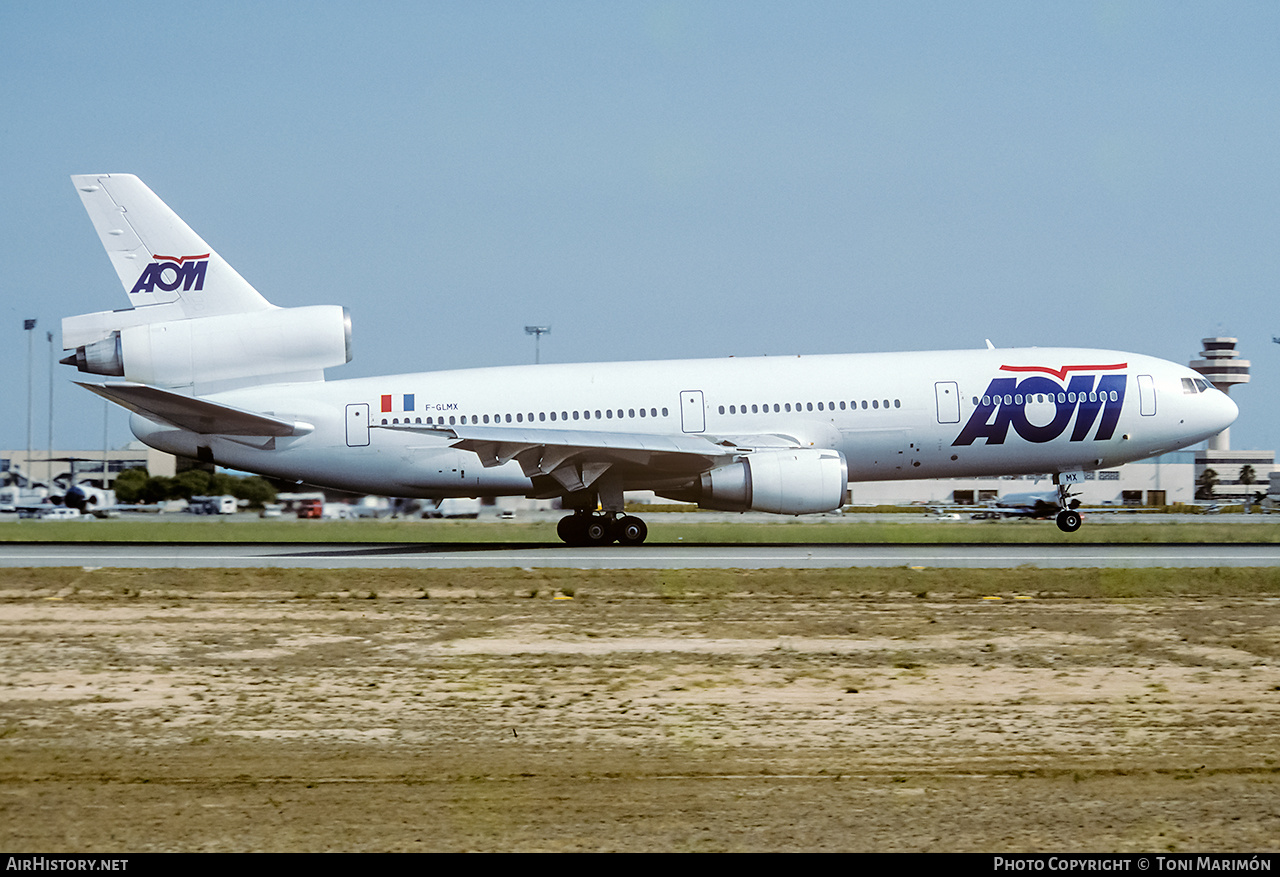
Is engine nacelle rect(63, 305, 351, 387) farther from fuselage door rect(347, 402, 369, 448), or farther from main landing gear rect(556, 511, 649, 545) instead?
main landing gear rect(556, 511, 649, 545)

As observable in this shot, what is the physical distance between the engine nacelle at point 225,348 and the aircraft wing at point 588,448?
3712 mm

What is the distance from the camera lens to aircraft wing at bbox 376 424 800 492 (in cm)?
2283

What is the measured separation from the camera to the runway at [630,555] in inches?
802

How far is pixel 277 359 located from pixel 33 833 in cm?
2011

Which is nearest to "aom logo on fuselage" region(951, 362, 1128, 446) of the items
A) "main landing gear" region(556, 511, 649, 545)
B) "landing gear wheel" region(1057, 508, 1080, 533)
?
"landing gear wheel" region(1057, 508, 1080, 533)

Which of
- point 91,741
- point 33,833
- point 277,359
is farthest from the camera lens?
point 277,359

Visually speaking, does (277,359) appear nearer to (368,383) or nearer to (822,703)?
(368,383)

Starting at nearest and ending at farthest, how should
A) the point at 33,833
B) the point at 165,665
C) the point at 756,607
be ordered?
the point at 33,833 < the point at 165,665 < the point at 756,607

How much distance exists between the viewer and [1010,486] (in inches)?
3310

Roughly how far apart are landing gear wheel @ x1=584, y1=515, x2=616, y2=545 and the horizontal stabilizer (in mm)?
6218

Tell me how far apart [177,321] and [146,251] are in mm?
1633

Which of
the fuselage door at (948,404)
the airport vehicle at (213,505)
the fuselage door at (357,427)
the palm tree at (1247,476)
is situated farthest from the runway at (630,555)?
the palm tree at (1247,476)

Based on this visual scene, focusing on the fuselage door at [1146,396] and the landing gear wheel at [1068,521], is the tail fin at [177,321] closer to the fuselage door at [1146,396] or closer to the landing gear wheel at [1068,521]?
the landing gear wheel at [1068,521]

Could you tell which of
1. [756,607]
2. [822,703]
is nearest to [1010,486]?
[756,607]
